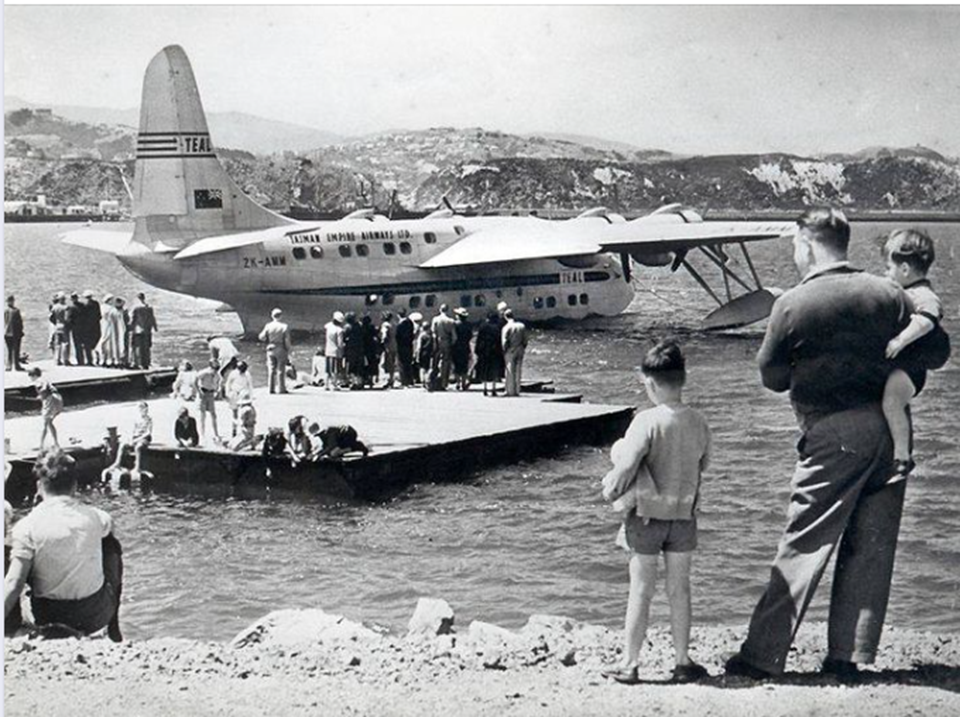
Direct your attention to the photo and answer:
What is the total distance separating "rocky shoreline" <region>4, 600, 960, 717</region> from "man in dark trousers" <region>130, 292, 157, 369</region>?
139 cm

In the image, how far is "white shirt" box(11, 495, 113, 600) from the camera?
3.57m

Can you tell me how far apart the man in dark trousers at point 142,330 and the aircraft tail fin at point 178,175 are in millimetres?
316

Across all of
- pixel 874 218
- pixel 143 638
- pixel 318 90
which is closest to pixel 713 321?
pixel 874 218

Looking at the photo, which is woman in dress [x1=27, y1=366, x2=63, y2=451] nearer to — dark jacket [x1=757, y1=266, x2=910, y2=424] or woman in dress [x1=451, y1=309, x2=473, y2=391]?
woman in dress [x1=451, y1=309, x2=473, y2=391]

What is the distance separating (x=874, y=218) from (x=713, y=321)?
746 millimetres

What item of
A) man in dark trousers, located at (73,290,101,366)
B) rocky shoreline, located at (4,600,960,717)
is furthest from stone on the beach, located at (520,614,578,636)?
man in dark trousers, located at (73,290,101,366)

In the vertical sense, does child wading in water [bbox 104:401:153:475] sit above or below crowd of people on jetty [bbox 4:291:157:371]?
below

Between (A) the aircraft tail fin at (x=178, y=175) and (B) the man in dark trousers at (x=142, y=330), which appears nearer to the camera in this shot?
(A) the aircraft tail fin at (x=178, y=175)

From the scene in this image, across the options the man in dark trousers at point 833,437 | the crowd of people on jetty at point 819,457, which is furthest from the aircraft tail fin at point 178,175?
the man in dark trousers at point 833,437

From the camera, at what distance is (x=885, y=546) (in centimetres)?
335

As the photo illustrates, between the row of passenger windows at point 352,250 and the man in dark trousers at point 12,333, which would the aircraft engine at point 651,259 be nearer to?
the row of passenger windows at point 352,250

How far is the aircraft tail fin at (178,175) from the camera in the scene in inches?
168

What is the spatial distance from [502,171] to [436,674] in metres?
2.13

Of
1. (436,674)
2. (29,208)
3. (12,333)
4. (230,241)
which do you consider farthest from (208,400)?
(230,241)
